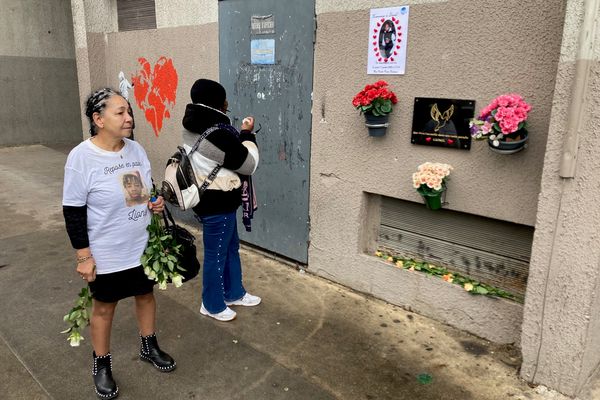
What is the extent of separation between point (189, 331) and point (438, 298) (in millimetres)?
1832

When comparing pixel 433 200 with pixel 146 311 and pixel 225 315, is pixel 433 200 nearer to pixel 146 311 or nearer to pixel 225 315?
pixel 225 315

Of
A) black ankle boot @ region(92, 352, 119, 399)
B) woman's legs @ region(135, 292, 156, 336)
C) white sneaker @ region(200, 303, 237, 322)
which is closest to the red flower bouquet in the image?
white sneaker @ region(200, 303, 237, 322)

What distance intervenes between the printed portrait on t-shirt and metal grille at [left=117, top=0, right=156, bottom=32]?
372 cm

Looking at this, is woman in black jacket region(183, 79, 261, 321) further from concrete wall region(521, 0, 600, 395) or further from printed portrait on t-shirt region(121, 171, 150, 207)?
concrete wall region(521, 0, 600, 395)

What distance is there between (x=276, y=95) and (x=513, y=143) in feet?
7.21

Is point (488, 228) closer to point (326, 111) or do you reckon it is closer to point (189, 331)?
point (326, 111)

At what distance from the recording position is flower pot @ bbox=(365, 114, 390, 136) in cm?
349

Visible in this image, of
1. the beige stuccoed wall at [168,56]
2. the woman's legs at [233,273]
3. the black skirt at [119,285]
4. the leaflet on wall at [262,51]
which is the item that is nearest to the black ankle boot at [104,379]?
the black skirt at [119,285]

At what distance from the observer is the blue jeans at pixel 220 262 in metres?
3.38

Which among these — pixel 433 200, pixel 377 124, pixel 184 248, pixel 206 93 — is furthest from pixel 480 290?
pixel 206 93

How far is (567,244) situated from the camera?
104 inches

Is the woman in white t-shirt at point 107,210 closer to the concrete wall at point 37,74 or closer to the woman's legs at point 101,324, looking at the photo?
the woman's legs at point 101,324

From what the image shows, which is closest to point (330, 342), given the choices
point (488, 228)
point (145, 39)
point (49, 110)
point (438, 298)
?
point (438, 298)

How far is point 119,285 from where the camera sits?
2.68m
